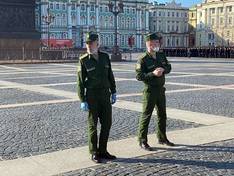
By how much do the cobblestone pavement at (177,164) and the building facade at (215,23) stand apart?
123483 mm

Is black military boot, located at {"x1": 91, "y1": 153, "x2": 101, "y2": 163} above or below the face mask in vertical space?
below

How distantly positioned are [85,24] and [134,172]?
391 feet

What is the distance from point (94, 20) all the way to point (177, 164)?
118917mm

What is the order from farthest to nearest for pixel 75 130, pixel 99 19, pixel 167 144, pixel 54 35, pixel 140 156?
1. pixel 99 19
2. pixel 54 35
3. pixel 75 130
4. pixel 167 144
5. pixel 140 156

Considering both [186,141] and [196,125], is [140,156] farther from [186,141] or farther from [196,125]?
[196,125]

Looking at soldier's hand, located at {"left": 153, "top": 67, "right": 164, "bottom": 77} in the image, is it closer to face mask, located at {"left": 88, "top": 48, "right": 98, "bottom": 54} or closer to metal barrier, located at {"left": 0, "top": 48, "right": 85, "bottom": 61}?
face mask, located at {"left": 88, "top": 48, "right": 98, "bottom": 54}

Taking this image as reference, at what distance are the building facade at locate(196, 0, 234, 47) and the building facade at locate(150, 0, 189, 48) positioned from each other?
8857 millimetres

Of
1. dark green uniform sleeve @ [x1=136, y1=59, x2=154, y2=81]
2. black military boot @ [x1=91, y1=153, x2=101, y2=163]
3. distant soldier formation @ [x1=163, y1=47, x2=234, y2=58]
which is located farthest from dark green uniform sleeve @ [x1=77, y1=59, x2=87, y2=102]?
distant soldier formation @ [x1=163, y1=47, x2=234, y2=58]

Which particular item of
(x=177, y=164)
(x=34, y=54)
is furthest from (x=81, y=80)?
(x=34, y=54)

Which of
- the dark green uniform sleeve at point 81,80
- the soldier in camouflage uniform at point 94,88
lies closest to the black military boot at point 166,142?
the soldier in camouflage uniform at point 94,88

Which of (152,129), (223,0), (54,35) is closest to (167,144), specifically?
(152,129)

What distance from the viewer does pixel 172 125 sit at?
9.11 meters

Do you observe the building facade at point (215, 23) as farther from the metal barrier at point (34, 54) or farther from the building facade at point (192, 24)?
the metal barrier at point (34, 54)

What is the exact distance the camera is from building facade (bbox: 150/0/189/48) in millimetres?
144500
